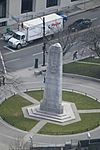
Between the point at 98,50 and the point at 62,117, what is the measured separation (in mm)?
16649

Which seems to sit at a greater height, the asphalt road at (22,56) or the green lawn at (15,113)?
the asphalt road at (22,56)

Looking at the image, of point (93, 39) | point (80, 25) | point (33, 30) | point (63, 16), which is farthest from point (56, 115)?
point (63, 16)

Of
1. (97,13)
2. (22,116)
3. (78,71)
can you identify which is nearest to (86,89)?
(78,71)

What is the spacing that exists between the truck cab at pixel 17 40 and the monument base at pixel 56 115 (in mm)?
19857

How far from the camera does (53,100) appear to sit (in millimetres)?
73375

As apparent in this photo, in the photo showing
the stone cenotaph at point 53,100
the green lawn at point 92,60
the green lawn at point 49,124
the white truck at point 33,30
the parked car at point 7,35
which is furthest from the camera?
the parked car at point 7,35

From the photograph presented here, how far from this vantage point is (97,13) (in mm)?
107375

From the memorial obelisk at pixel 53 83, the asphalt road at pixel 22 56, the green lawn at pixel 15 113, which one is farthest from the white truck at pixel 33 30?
the memorial obelisk at pixel 53 83

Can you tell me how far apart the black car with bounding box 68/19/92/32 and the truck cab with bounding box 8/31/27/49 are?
305 inches

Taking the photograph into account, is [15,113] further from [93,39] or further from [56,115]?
[93,39]

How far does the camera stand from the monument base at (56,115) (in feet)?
238

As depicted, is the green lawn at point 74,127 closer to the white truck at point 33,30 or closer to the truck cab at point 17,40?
the truck cab at point 17,40

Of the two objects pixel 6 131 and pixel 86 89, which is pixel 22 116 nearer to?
pixel 6 131

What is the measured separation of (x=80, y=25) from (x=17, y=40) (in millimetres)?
10911
